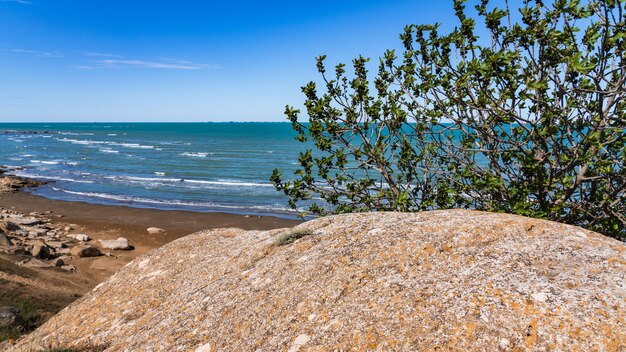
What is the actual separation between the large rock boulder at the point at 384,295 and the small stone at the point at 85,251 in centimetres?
1772

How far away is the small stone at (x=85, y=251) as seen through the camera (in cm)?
2364

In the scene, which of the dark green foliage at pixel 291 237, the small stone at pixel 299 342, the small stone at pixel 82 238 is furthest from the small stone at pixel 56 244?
the small stone at pixel 299 342

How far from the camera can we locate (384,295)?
4934 mm

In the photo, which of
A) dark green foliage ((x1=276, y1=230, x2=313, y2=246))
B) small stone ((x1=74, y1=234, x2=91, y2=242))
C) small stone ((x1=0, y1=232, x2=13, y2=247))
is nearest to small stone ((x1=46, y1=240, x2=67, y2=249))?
small stone ((x1=74, y1=234, x2=91, y2=242))

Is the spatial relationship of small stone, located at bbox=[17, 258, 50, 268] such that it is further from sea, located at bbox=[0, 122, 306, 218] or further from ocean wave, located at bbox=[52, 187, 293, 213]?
ocean wave, located at bbox=[52, 187, 293, 213]

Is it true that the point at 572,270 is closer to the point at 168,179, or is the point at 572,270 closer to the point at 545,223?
the point at 545,223

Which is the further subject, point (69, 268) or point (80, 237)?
point (80, 237)

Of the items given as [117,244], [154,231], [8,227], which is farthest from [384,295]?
[154,231]

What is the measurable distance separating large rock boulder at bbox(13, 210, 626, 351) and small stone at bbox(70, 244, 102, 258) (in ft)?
58.1

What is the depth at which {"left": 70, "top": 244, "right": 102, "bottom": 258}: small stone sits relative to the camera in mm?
23641

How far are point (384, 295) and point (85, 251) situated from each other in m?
24.3

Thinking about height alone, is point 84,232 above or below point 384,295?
below

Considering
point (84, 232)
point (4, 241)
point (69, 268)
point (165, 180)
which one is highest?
point (4, 241)

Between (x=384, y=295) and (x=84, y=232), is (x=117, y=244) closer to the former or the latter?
(x=84, y=232)
